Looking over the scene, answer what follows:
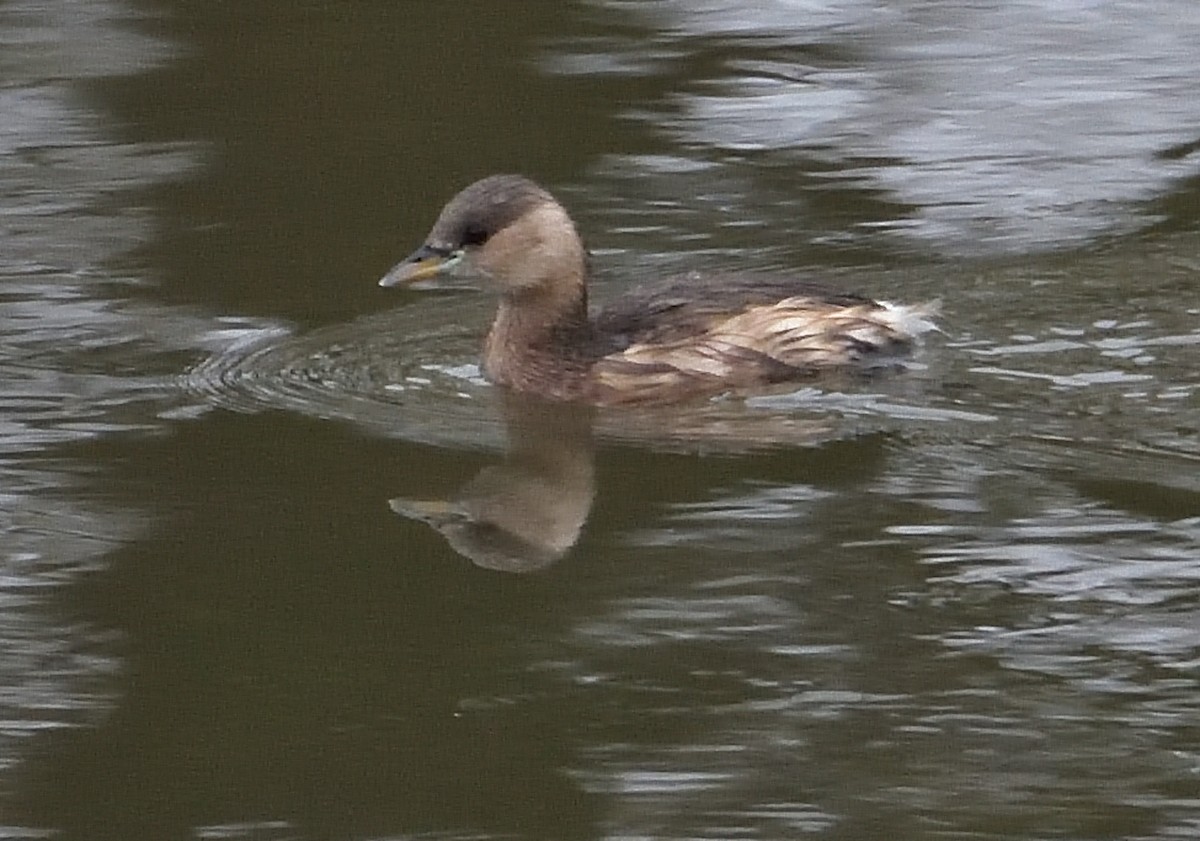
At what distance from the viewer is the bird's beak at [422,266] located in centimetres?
873

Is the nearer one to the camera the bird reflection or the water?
the water

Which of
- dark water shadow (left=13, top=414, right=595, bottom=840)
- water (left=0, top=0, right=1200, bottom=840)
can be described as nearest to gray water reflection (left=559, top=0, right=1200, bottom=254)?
water (left=0, top=0, right=1200, bottom=840)

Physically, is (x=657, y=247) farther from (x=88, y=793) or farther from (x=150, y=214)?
(x=88, y=793)

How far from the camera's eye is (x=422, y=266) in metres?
8.80

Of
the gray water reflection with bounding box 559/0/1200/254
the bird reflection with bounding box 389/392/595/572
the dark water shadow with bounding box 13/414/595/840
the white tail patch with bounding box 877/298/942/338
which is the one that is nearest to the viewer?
the dark water shadow with bounding box 13/414/595/840

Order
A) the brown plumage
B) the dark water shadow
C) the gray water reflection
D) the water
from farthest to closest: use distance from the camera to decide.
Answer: the gray water reflection
the brown plumage
the water
the dark water shadow

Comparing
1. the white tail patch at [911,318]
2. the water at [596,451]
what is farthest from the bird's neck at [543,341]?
the white tail patch at [911,318]

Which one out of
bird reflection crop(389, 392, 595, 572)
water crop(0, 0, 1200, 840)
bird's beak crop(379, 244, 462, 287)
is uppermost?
bird's beak crop(379, 244, 462, 287)

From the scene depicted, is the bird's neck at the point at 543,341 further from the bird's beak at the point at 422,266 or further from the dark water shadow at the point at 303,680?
the dark water shadow at the point at 303,680

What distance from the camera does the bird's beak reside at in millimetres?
8727

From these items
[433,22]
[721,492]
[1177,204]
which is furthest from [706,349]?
[433,22]

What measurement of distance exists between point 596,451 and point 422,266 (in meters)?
0.95

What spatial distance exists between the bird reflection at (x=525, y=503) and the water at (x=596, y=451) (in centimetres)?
2

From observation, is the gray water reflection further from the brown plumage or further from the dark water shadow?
the dark water shadow
